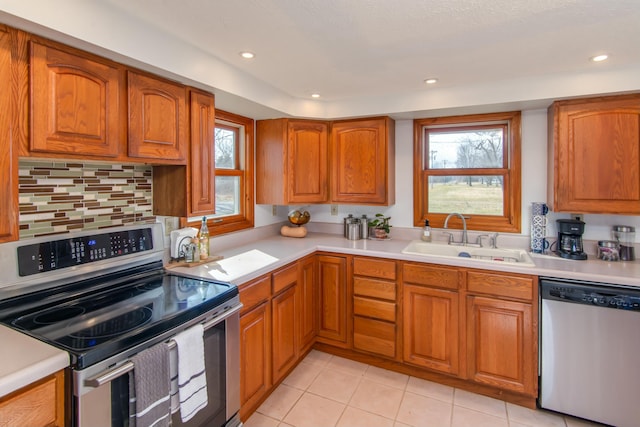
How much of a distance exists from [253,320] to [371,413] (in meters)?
0.97

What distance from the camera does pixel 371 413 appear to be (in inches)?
83.4

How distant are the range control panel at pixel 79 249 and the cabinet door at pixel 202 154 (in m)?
0.32

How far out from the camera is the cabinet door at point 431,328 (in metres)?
2.36

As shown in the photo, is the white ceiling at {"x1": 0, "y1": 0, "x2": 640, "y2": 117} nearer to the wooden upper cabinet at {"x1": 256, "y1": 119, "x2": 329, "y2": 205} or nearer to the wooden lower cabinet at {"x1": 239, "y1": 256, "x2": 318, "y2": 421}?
the wooden upper cabinet at {"x1": 256, "y1": 119, "x2": 329, "y2": 205}

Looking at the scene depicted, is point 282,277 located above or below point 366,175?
below

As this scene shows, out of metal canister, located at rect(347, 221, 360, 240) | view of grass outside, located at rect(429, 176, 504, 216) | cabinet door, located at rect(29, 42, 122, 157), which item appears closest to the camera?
cabinet door, located at rect(29, 42, 122, 157)

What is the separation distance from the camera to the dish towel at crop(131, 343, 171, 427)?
3.85 feet

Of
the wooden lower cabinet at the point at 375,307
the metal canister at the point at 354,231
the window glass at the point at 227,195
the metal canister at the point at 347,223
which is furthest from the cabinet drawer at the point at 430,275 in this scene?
the window glass at the point at 227,195

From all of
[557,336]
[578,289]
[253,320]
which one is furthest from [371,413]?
[578,289]

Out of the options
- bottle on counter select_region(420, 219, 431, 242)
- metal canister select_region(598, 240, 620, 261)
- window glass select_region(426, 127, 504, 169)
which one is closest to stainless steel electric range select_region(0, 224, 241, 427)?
bottle on counter select_region(420, 219, 431, 242)

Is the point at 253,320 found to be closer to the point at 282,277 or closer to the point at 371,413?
the point at 282,277

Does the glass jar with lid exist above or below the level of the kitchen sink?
above

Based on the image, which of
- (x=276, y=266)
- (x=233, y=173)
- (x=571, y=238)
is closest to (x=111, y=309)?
(x=276, y=266)

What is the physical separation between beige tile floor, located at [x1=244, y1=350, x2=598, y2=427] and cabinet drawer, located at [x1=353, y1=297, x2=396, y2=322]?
1.43 ft
